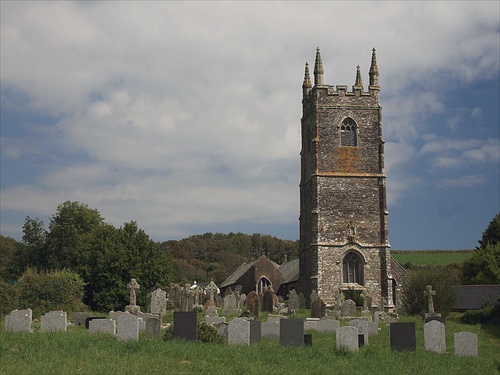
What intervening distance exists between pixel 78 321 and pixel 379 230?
2217 centimetres

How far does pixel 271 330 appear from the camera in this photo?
20.0 meters

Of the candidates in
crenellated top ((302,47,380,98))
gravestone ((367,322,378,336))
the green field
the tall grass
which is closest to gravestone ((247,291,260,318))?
gravestone ((367,322,378,336))

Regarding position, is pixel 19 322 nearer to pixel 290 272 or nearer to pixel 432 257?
pixel 290 272

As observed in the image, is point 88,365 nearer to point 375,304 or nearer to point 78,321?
point 78,321

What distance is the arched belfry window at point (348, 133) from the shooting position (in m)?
42.8

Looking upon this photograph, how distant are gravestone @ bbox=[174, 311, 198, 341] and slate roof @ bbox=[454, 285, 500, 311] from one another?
24.9 metres

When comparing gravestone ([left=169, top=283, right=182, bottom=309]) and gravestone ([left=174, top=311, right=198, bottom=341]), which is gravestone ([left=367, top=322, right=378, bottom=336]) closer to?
gravestone ([left=174, top=311, right=198, bottom=341])

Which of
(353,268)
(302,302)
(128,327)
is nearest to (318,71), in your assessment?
(353,268)

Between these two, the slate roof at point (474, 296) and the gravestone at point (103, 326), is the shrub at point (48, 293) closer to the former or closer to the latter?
the gravestone at point (103, 326)

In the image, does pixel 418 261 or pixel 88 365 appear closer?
pixel 88 365

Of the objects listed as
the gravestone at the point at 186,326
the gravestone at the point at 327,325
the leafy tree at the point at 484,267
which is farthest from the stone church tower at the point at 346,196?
the gravestone at the point at 186,326

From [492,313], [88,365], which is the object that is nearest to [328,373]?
[88,365]

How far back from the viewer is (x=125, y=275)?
3956cm

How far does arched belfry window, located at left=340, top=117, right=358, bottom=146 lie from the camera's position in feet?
140
